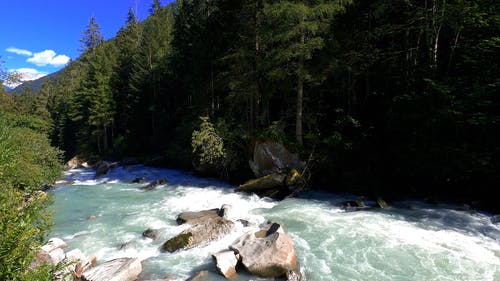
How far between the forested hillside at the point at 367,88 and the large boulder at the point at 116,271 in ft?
36.5

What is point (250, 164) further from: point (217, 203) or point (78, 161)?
point (78, 161)

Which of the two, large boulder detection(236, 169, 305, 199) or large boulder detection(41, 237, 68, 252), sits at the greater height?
large boulder detection(236, 169, 305, 199)

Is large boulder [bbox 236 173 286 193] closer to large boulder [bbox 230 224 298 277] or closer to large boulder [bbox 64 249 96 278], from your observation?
large boulder [bbox 230 224 298 277]

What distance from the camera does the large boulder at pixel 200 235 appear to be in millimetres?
10414

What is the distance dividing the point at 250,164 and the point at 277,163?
1849 millimetres

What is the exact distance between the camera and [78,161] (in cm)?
4266

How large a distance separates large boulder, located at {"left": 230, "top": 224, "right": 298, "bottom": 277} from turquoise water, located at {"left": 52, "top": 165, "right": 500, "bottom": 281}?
0.43m

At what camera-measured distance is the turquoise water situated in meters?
8.70

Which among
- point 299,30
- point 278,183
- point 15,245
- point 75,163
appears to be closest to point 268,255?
point 15,245

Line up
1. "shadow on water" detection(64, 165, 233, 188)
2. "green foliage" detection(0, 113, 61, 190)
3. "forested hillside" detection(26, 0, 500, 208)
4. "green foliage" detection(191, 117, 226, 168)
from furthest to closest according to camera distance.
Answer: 1. "shadow on water" detection(64, 165, 233, 188)
2. "green foliage" detection(191, 117, 226, 168)
3. "green foliage" detection(0, 113, 61, 190)
4. "forested hillside" detection(26, 0, 500, 208)

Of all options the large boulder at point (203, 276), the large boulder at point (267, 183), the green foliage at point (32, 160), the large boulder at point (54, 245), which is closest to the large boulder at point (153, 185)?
the green foliage at point (32, 160)

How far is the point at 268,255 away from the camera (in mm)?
8609

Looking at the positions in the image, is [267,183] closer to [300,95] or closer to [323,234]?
[300,95]

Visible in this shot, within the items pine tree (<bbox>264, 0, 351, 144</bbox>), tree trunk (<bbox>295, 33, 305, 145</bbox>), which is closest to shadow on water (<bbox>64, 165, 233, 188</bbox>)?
tree trunk (<bbox>295, 33, 305, 145</bbox>)
